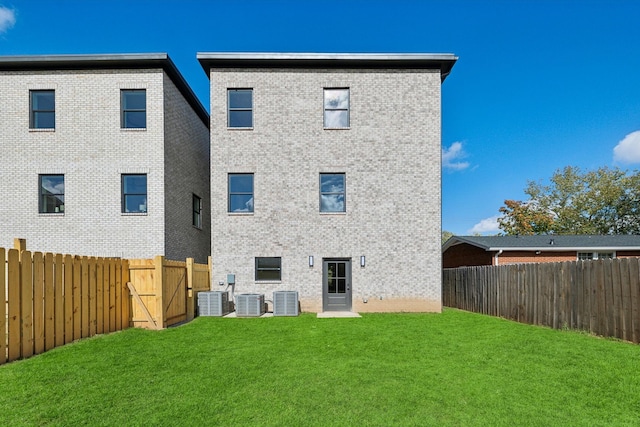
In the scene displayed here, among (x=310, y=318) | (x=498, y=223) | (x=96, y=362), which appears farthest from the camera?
(x=498, y=223)

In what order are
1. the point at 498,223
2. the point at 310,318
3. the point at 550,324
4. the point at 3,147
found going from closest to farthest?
the point at 550,324
the point at 310,318
the point at 3,147
the point at 498,223

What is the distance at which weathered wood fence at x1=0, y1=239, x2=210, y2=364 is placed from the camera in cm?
554

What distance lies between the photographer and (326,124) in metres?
12.5

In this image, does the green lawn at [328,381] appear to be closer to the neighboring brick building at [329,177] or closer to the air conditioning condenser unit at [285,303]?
the air conditioning condenser unit at [285,303]

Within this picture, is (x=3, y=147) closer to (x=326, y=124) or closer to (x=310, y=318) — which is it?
(x=326, y=124)

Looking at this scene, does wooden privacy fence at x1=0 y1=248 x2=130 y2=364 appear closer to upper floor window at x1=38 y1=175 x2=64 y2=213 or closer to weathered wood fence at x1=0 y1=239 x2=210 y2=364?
weathered wood fence at x1=0 y1=239 x2=210 y2=364

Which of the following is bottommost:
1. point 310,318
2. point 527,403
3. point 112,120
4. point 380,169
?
point 310,318

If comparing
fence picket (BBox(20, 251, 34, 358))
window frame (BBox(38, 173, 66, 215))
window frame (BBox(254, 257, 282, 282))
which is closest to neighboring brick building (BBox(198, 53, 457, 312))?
window frame (BBox(254, 257, 282, 282))

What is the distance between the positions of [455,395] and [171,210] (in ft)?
35.9

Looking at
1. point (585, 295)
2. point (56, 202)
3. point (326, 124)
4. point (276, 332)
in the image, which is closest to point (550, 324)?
point (585, 295)

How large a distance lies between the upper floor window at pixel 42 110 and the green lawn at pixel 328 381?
8.84 metres

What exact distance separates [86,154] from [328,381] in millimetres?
11699

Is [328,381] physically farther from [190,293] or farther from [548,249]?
[548,249]

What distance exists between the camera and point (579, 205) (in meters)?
35.6
